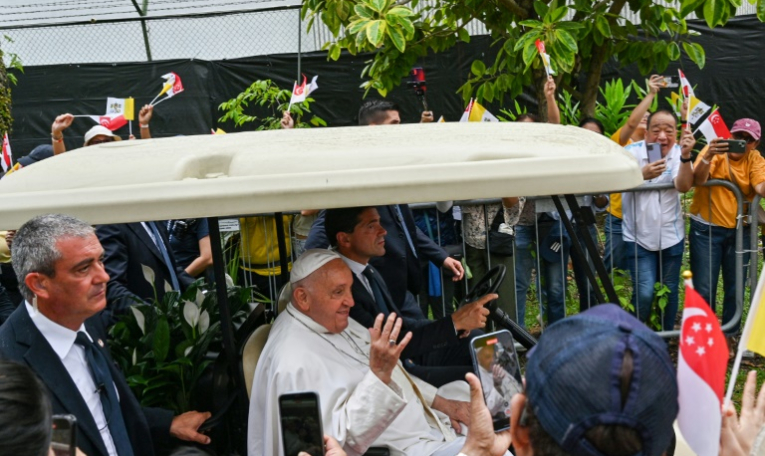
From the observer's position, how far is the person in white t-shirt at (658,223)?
6.50 m

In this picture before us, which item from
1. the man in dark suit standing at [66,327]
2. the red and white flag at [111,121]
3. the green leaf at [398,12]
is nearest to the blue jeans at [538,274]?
the green leaf at [398,12]

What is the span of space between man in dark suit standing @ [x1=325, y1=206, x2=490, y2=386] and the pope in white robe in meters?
0.27

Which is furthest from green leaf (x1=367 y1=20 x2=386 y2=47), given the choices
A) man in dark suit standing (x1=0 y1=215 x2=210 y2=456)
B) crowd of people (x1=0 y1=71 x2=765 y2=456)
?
man in dark suit standing (x1=0 y1=215 x2=210 y2=456)

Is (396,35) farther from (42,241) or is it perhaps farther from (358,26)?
(42,241)

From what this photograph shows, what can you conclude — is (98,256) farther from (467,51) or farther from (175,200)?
(467,51)

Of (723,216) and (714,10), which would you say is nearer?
(714,10)

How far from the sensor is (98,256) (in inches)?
129

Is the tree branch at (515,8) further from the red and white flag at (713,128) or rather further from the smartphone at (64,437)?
the smartphone at (64,437)

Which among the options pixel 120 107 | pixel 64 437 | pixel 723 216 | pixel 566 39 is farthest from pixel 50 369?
pixel 723 216

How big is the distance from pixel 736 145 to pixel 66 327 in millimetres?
4745

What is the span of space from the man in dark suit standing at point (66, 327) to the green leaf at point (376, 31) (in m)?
3.02

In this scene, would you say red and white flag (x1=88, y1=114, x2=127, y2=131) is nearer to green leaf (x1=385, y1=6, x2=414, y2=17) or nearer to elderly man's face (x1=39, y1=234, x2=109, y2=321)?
green leaf (x1=385, y1=6, x2=414, y2=17)

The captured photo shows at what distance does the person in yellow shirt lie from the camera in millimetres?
6457

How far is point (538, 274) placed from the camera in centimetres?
667
